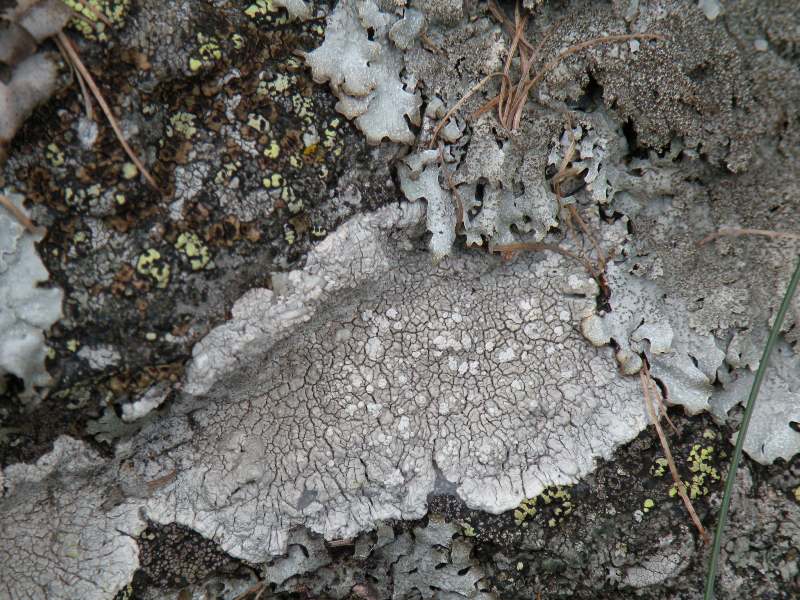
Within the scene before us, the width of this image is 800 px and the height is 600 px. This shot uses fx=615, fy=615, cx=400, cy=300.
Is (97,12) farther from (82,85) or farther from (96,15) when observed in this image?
(82,85)

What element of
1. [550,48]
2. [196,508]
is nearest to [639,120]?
[550,48]

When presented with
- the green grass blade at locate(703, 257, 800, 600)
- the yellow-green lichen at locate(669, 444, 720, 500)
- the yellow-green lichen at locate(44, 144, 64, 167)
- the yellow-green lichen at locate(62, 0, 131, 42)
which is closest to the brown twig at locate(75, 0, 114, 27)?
the yellow-green lichen at locate(62, 0, 131, 42)

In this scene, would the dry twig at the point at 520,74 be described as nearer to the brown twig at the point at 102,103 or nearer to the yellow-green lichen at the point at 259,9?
the yellow-green lichen at the point at 259,9

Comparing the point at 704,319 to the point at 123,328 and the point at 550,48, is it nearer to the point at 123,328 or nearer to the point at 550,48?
the point at 550,48

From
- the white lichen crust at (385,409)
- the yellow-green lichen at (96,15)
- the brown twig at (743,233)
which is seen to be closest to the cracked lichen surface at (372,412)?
the white lichen crust at (385,409)

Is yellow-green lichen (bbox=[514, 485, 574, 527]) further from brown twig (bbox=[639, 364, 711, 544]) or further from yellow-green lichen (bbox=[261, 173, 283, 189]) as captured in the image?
yellow-green lichen (bbox=[261, 173, 283, 189])
